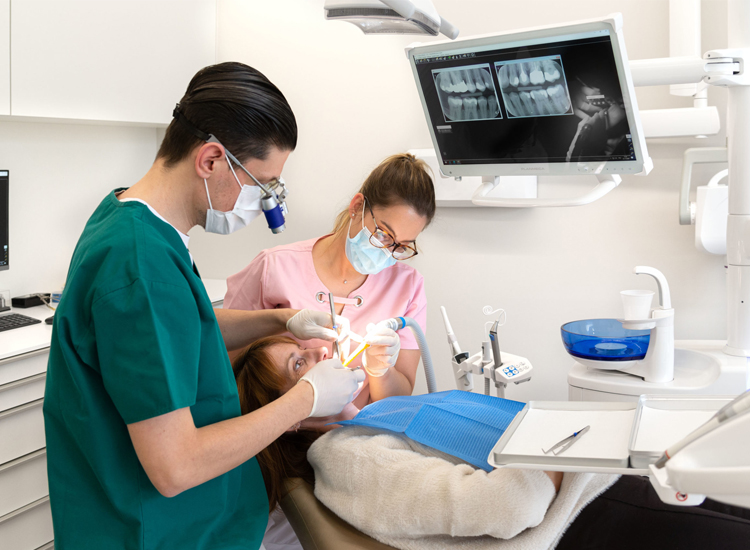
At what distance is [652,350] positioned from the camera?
1.66 meters

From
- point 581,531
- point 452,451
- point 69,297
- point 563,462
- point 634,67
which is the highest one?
point 634,67

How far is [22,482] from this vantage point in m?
1.97

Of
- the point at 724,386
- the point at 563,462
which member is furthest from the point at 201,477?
the point at 724,386

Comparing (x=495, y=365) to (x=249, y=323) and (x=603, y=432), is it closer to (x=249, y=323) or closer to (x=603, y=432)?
(x=603, y=432)

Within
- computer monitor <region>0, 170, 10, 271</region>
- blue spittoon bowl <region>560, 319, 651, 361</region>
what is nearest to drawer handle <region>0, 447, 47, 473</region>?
computer monitor <region>0, 170, 10, 271</region>

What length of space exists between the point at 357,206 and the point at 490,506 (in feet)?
3.17

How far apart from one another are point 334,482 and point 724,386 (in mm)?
1037

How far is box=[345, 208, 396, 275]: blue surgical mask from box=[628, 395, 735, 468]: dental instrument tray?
2.69 ft

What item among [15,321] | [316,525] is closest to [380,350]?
[316,525]

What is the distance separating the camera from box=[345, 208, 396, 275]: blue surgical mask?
1740 millimetres

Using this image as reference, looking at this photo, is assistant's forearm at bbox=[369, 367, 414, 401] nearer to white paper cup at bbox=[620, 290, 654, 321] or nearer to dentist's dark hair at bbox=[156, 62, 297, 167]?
white paper cup at bbox=[620, 290, 654, 321]

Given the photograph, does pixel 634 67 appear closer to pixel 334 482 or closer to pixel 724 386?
pixel 724 386

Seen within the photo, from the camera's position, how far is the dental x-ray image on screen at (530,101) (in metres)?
1.33

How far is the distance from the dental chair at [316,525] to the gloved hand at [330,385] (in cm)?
22
